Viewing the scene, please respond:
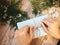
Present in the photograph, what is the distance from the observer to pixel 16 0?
5.20 ft

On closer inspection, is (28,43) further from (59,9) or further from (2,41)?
(59,9)

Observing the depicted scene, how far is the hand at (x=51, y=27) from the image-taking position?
1475mm

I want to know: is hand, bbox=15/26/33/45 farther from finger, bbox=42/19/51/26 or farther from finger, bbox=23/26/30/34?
finger, bbox=42/19/51/26

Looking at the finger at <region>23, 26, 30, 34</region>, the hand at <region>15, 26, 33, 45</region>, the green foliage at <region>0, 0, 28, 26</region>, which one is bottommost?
the hand at <region>15, 26, 33, 45</region>

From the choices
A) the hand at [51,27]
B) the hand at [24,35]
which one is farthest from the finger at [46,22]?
the hand at [24,35]

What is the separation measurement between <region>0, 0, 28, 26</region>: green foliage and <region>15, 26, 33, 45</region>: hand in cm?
8

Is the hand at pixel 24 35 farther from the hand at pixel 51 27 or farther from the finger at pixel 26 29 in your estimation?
the hand at pixel 51 27

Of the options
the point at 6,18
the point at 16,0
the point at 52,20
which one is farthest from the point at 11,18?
the point at 52,20

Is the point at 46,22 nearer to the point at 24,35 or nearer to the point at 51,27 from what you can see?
the point at 51,27

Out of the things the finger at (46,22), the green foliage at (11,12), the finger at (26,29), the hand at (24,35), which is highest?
the green foliage at (11,12)

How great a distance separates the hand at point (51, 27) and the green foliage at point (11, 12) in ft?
0.54

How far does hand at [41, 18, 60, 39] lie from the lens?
1.48 metres

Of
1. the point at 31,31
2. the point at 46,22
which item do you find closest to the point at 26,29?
the point at 31,31

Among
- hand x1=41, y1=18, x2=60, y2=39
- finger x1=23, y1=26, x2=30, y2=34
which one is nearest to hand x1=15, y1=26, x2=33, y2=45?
finger x1=23, y1=26, x2=30, y2=34
